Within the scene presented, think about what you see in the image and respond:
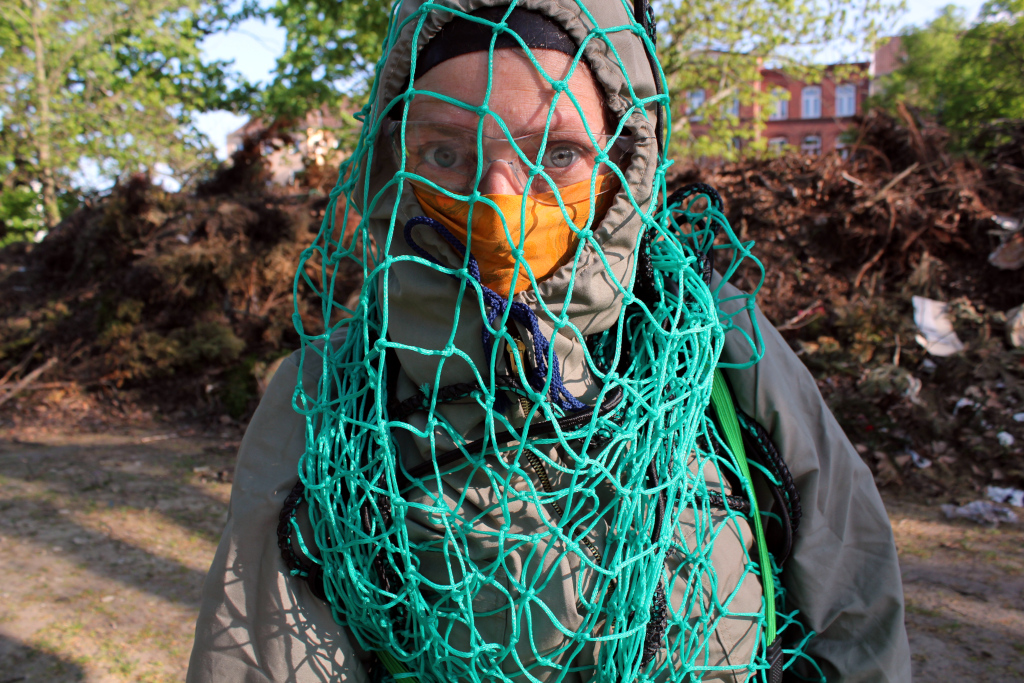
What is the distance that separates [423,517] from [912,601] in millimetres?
2859

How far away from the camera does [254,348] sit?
6688mm

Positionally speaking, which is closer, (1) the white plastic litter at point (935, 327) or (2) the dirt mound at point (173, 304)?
A: (1) the white plastic litter at point (935, 327)

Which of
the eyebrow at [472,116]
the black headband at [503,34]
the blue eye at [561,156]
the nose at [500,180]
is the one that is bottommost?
the nose at [500,180]

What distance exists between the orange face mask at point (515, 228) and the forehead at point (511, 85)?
0.12 m

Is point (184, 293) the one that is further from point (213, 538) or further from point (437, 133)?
point (437, 133)

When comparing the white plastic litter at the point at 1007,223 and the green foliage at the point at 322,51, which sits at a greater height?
the green foliage at the point at 322,51

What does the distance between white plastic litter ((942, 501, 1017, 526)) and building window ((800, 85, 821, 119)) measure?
4161cm

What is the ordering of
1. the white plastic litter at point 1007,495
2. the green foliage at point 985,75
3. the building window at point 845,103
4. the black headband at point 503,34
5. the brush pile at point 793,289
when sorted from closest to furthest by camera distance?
the black headband at point 503,34, the white plastic litter at point 1007,495, the brush pile at point 793,289, the green foliage at point 985,75, the building window at point 845,103

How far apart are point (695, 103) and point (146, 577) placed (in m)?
11.0

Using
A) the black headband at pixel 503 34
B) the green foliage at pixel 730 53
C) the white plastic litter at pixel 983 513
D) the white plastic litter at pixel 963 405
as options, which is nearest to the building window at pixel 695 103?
the green foliage at pixel 730 53

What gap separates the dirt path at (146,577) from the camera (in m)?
2.57

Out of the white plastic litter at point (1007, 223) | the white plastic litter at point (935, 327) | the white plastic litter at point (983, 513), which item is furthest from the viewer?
the white plastic litter at point (1007, 223)

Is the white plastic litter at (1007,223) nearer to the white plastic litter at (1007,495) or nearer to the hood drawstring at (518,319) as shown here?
the white plastic litter at (1007,495)

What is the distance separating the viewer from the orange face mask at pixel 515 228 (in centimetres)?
101
